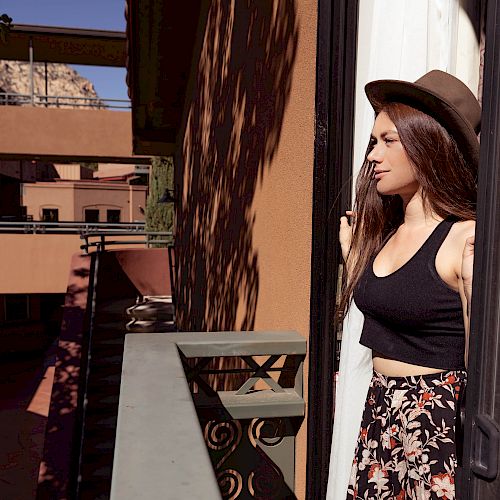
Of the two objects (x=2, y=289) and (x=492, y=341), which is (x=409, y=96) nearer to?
(x=492, y=341)

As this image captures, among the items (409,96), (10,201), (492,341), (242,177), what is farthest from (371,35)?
(10,201)

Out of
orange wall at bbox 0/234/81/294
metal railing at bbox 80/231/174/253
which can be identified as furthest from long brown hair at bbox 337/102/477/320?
orange wall at bbox 0/234/81/294

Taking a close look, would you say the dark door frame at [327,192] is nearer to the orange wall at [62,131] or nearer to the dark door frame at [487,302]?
the dark door frame at [487,302]

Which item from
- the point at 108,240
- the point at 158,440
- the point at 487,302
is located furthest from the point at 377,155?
the point at 108,240

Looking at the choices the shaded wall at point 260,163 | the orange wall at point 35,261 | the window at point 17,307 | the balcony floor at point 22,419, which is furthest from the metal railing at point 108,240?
the window at point 17,307

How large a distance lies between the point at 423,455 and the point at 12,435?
13.2 meters

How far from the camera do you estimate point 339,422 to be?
2332 mm

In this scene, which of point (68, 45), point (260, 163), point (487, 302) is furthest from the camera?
point (68, 45)

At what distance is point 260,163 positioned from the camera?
3842 mm

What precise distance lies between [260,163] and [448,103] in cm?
231

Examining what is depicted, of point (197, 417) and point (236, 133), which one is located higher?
point (236, 133)

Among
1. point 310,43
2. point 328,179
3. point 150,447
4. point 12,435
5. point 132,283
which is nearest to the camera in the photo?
point 150,447

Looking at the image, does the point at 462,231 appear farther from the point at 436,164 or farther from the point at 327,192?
the point at 327,192

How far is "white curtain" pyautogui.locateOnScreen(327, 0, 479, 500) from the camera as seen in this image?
2.09 meters
